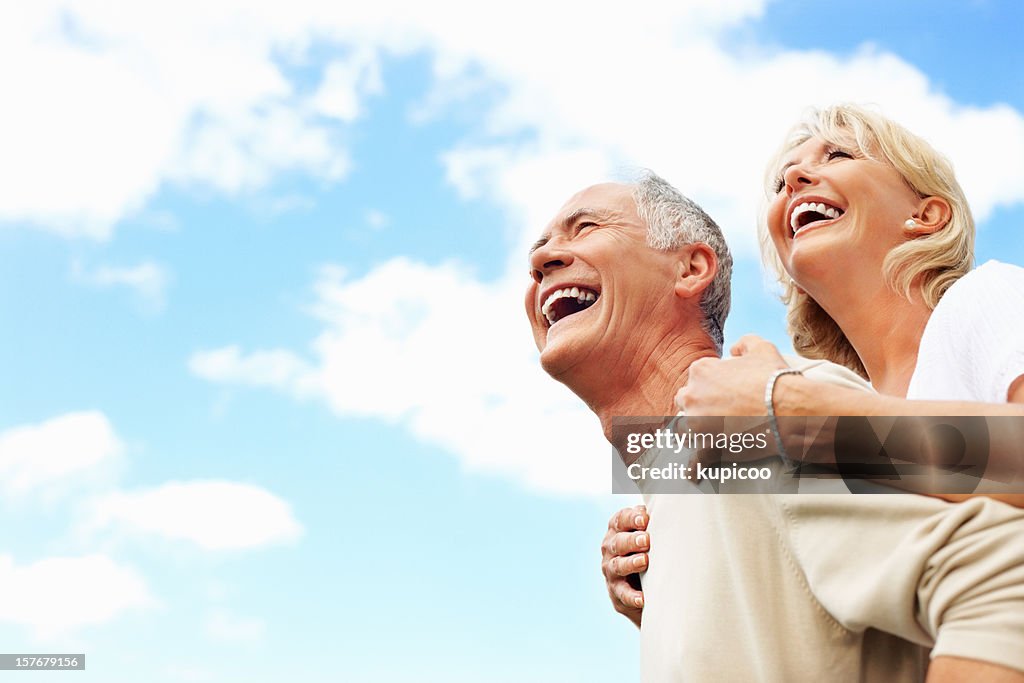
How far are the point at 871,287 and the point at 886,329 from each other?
5.3 inches

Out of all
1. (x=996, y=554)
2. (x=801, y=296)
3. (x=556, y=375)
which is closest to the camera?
(x=996, y=554)

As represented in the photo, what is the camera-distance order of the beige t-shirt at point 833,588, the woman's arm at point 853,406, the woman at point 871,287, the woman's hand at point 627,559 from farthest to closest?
the woman's hand at point 627,559
the woman at point 871,287
the woman's arm at point 853,406
the beige t-shirt at point 833,588

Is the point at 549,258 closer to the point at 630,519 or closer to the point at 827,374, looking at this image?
the point at 630,519

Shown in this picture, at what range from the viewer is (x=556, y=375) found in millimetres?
3240

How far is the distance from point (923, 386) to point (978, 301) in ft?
0.86

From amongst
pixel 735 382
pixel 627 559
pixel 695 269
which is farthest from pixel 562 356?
pixel 735 382

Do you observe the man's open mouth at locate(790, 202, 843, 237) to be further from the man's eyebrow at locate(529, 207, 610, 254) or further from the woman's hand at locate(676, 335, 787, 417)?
the woman's hand at locate(676, 335, 787, 417)

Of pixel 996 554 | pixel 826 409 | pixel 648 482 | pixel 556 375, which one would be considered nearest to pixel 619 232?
pixel 556 375

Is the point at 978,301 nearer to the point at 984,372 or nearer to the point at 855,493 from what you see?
the point at 984,372

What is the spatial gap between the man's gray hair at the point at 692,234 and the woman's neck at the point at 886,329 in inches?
13.4

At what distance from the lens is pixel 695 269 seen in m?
3.33

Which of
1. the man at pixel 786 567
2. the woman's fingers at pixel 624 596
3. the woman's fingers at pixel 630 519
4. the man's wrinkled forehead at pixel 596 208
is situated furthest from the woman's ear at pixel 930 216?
the woman's fingers at pixel 624 596

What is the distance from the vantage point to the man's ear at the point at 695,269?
327 cm

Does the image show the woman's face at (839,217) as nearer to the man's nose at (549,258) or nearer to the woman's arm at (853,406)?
the man's nose at (549,258)
